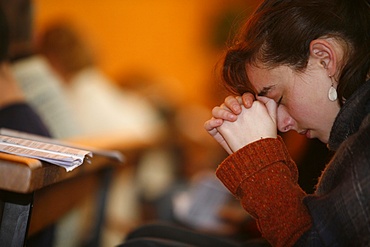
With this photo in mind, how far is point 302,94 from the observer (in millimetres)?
1147

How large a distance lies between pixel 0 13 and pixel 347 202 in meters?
1.15

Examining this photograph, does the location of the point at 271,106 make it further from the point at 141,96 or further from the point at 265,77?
the point at 141,96

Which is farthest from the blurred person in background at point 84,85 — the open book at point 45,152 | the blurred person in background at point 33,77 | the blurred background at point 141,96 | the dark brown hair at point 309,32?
the dark brown hair at point 309,32

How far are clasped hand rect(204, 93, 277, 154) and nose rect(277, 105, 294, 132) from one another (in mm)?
32

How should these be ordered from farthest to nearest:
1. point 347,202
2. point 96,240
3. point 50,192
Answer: point 96,240 < point 50,192 < point 347,202

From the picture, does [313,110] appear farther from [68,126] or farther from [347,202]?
[68,126]

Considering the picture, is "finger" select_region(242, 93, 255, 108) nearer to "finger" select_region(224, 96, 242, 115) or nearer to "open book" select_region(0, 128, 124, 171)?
"finger" select_region(224, 96, 242, 115)

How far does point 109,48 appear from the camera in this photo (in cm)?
642

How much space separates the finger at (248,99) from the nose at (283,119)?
6cm

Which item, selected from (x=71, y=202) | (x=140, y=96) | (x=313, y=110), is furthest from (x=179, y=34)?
(x=313, y=110)

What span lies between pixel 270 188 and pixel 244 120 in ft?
0.52

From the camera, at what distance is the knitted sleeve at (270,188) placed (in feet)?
3.41

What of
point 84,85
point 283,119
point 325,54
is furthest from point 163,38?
point 325,54

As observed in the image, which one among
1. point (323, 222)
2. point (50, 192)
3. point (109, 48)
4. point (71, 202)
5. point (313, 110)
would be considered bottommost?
point (109, 48)
